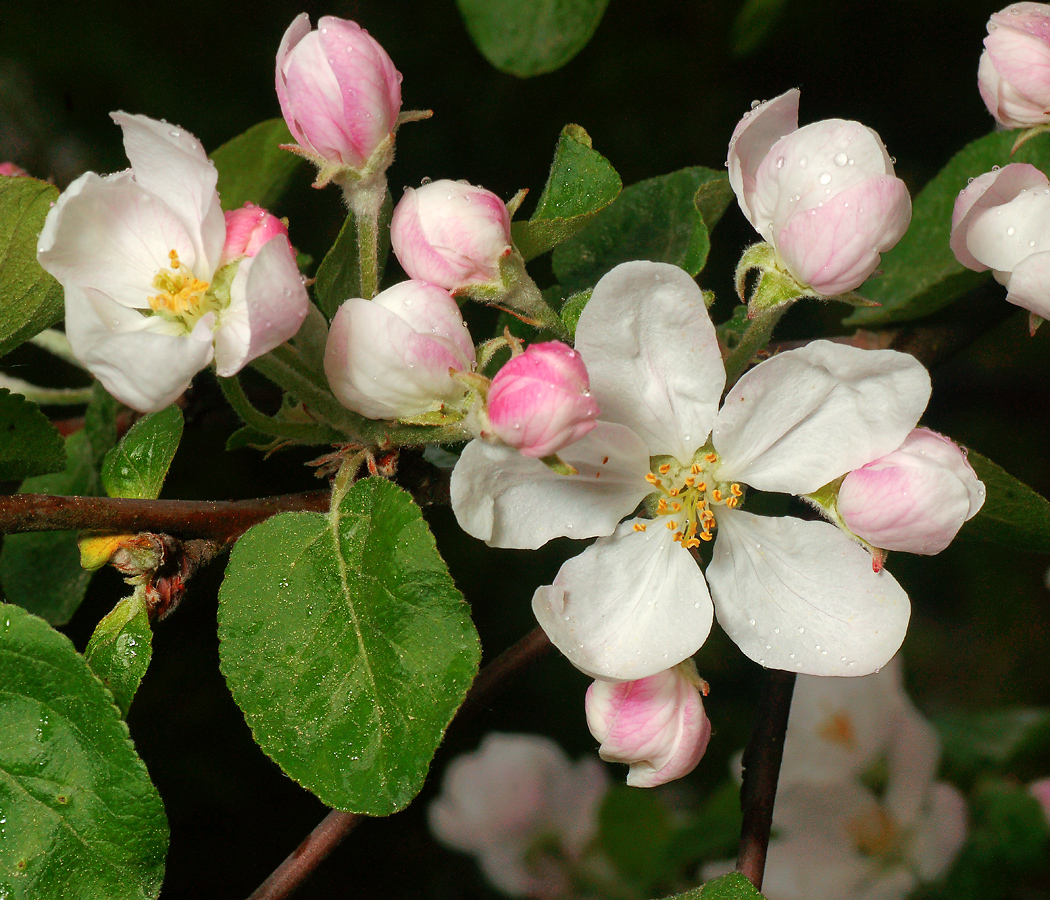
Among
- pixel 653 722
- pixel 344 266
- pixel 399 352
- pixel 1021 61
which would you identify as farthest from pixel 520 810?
pixel 1021 61

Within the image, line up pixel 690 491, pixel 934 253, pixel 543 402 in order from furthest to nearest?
pixel 934 253 → pixel 690 491 → pixel 543 402

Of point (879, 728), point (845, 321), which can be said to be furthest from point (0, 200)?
point (879, 728)

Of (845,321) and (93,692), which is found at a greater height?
(93,692)

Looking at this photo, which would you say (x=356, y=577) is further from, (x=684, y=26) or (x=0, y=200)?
(x=684, y=26)

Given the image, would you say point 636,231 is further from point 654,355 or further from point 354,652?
point 354,652

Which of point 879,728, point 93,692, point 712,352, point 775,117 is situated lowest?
point 879,728

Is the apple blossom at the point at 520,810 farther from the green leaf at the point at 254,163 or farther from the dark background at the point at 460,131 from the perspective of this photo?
the green leaf at the point at 254,163

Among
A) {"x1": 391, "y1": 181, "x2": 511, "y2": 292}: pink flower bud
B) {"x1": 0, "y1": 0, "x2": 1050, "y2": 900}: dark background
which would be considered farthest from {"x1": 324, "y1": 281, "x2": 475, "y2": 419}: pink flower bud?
{"x1": 0, "y1": 0, "x2": 1050, "y2": 900}: dark background
